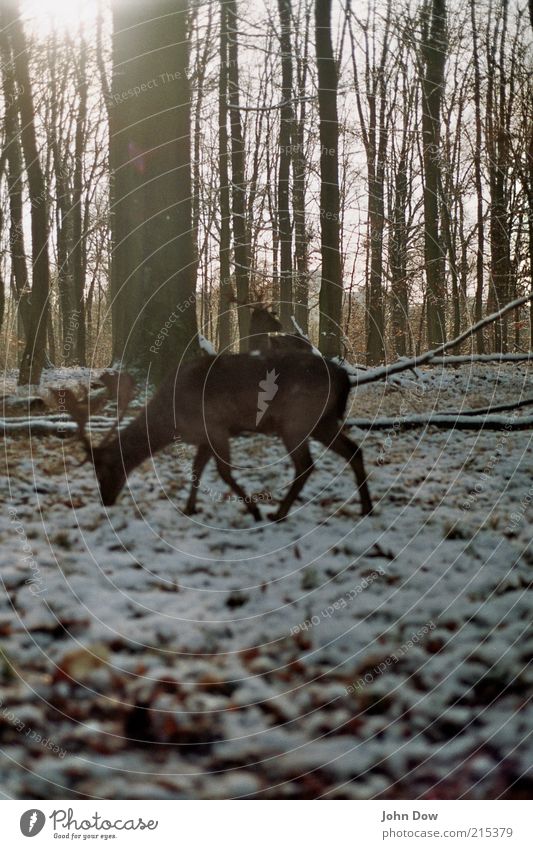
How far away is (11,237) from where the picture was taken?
9711mm

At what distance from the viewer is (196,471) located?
523 cm

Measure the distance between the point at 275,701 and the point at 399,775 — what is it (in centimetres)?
67

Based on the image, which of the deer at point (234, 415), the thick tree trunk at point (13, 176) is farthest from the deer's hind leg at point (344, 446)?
the thick tree trunk at point (13, 176)

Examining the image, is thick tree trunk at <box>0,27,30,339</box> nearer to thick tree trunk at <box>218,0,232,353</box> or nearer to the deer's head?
thick tree trunk at <box>218,0,232,353</box>

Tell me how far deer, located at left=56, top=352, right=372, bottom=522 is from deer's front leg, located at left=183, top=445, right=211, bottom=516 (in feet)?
0.03

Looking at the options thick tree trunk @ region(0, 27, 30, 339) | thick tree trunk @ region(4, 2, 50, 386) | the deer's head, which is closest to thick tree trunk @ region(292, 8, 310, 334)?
the deer's head

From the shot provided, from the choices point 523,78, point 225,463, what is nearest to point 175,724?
point 225,463

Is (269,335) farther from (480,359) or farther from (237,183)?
(480,359)

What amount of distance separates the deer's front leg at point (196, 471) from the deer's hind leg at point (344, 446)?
1015 millimetres

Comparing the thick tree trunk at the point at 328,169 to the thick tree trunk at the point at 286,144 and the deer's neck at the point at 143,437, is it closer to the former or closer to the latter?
the thick tree trunk at the point at 286,144

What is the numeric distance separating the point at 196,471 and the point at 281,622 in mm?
1988

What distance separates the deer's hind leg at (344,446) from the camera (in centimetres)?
493

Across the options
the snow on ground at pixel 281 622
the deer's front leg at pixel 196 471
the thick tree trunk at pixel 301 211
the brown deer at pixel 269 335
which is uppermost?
the thick tree trunk at pixel 301 211

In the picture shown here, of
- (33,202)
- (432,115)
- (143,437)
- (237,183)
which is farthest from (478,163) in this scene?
(33,202)
